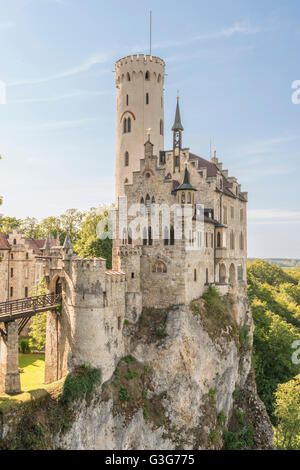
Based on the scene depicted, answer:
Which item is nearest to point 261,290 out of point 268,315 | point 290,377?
point 268,315

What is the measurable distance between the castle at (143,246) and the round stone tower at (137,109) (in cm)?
11

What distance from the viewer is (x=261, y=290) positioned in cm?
6656

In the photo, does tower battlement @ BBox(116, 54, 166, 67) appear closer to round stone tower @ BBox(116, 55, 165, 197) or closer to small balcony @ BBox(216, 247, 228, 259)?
round stone tower @ BBox(116, 55, 165, 197)

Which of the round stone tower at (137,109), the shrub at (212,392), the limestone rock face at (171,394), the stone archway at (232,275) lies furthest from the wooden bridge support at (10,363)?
the stone archway at (232,275)

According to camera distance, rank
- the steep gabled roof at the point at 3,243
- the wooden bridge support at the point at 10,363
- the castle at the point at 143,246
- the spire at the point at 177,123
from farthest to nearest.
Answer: the steep gabled roof at the point at 3,243 → the spire at the point at 177,123 → the castle at the point at 143,246 → the wooden bridge support at the point at 10,363

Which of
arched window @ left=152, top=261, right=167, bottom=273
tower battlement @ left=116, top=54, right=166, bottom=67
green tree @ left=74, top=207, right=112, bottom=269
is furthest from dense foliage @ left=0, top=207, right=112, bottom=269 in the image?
tower battlement @ left=116, top=54, right=166, bottom=67

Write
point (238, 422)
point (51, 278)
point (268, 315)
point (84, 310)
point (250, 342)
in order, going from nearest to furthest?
point (84, 310) → point (51, 278) → point (238, 422) → point (250, 342) → point (268, 315)

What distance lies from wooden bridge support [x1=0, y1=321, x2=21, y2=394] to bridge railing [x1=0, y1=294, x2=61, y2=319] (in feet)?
4.06

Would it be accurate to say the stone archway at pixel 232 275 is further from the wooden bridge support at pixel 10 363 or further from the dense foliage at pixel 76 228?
the wooden bridge support at pixel 10 363

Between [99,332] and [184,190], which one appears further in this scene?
[184,190]

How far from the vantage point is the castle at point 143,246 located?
28.9 metres

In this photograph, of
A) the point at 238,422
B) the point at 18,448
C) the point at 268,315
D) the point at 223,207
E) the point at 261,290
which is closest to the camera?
the point at 18,448
